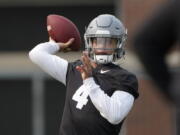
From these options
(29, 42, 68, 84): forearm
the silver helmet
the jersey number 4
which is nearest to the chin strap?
the silver helmet

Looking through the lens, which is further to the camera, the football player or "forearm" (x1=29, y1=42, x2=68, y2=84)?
"forearm" (x1=29, y1=42, x2=68, y2=84)

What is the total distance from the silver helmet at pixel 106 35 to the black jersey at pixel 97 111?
9 centimetres

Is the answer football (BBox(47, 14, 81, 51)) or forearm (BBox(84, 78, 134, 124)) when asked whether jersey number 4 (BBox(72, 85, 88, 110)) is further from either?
football (BBox(47, 14, 81, 51))

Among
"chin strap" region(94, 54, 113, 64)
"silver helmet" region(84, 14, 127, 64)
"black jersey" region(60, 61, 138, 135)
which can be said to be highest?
"silver helmet" region(84, 14, 127, 64)

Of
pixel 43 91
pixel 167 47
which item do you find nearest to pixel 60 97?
pixel 43 91

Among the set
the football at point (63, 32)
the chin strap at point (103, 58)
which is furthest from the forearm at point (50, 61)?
the chin strap at point (103, 58)

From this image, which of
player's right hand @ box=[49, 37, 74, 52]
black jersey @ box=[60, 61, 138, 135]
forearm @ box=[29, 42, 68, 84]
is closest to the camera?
black jersey @ box=[60, 61, 138, 135]

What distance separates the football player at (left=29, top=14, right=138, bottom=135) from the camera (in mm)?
4496

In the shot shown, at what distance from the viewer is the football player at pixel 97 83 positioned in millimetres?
4496

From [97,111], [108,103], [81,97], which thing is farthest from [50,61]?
[108,103]

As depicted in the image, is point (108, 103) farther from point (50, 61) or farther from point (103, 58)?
point (50, 61)

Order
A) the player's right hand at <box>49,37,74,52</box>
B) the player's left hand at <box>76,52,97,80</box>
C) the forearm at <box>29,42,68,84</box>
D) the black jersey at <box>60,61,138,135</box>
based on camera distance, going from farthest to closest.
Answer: the player's right hand at <box>49,37,74,52</box>, the forearm at <box>29,42,68,84</box>, the black jersey at <box>60,61,138,135</box>, the player's left hand at <box>76,52,97,80</box>

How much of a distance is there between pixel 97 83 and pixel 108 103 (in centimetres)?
28

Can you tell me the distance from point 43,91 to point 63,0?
4.44 ft
